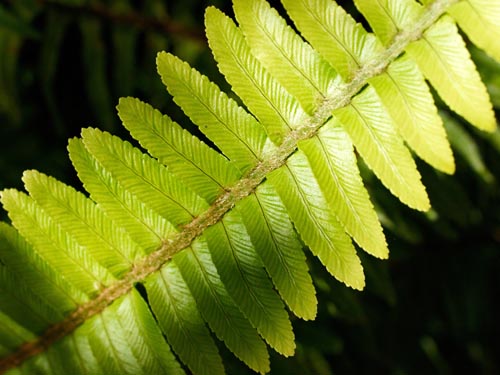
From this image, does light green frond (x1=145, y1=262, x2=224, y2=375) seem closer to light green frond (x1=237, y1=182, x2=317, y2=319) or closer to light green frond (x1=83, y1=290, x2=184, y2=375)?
light green frond (x1=83, y1=290, x2=184, y2=375)

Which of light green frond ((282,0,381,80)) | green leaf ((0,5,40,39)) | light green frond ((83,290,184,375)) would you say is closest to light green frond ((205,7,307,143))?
light green frond ((282,0,381,80))

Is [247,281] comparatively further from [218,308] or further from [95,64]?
[95,64]

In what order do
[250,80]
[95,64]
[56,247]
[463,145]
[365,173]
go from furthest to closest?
[95,64] → [463,145] → [365,173] → [56,247] → [250,80]

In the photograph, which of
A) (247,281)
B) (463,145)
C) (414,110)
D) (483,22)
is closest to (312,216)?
(247,281)

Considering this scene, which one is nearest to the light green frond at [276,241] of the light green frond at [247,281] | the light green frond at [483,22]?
the light green frond at [247,281]

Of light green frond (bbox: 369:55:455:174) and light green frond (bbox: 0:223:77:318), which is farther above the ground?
light green frond (bbox: 0:223:77:318)

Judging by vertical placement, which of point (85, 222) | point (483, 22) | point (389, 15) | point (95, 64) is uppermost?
point (95, 64)
